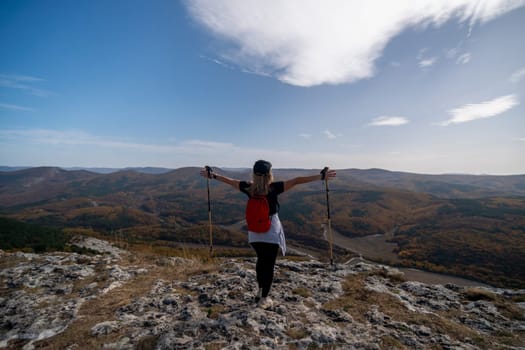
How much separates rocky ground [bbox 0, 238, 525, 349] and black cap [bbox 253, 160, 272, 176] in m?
3.44

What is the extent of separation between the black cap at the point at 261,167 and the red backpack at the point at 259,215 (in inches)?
24.4

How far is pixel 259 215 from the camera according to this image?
19.3 feet

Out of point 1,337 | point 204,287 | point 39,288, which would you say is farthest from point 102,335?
point 39,288

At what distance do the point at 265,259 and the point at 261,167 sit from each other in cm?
231

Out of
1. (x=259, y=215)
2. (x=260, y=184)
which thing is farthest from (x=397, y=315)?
(x=260, y=184)

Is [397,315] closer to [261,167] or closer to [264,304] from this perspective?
[264,304]

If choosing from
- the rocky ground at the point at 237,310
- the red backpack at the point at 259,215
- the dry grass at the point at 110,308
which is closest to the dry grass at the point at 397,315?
the rocky ground at the point at 237,310

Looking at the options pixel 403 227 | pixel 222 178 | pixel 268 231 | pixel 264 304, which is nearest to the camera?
pixel 268 231

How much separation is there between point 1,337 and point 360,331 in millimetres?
8241

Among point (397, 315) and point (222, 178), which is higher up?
point (222, 178)

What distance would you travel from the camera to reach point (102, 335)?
5.36 metres

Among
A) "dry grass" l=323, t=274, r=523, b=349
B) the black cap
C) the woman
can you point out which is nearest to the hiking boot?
the woman

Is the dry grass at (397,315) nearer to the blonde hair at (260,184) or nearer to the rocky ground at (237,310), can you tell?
the rocky ground at (237,310)

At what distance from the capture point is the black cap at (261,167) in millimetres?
5932
